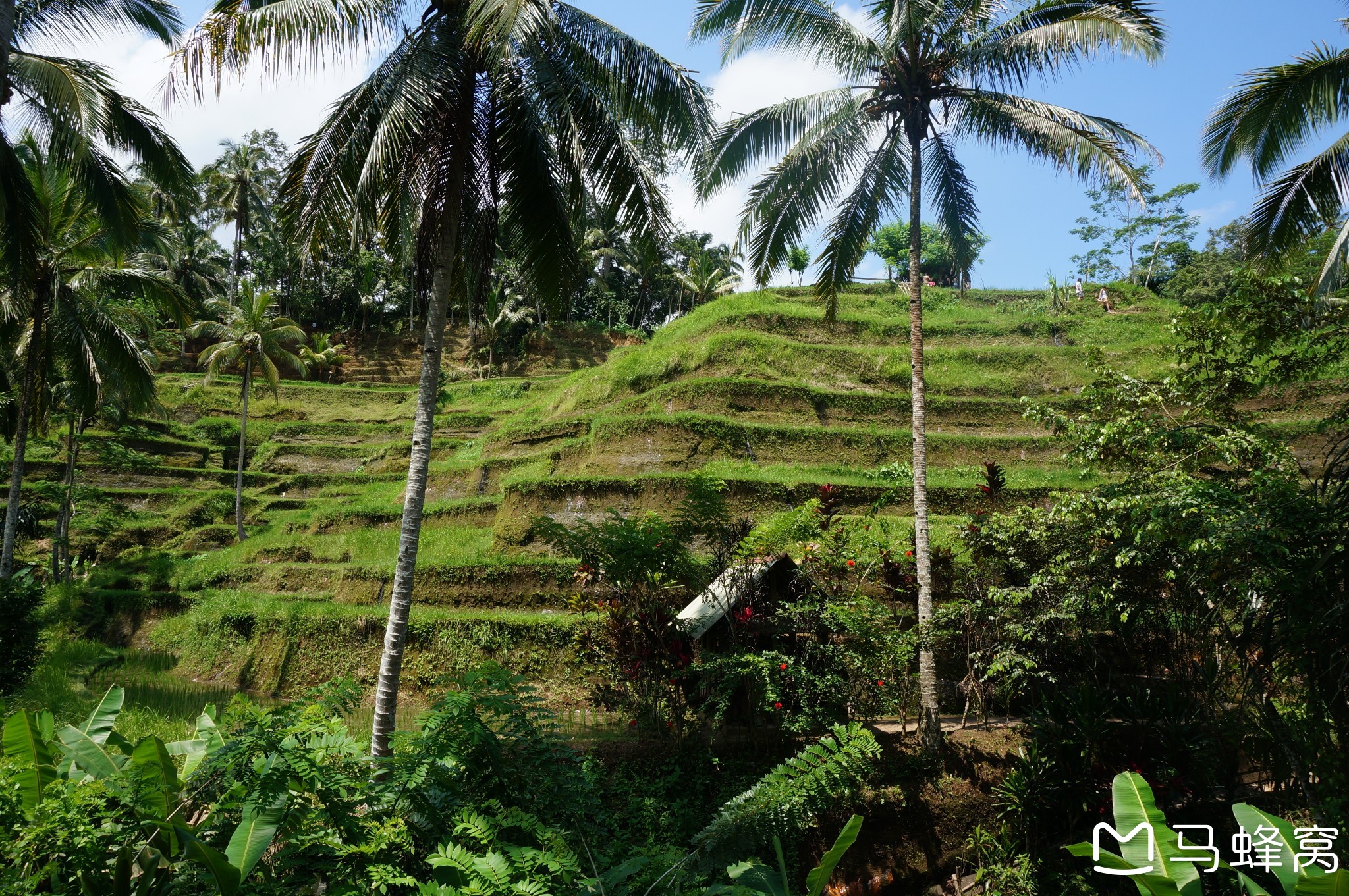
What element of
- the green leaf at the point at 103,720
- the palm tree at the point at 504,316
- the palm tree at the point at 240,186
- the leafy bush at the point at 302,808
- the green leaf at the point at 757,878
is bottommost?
the green leaf at the point at 757,878

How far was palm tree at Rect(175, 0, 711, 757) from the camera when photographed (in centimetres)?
691

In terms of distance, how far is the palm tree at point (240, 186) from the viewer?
38000 millimetres

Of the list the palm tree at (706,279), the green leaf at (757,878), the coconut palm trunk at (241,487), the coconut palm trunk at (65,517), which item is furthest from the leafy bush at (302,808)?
the palm tree at (706,279)

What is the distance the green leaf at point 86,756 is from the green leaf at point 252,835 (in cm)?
92

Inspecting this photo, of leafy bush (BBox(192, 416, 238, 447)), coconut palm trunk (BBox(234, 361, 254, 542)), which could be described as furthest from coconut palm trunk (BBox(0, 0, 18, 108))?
leafy bush (BBox(192, 416, 238, 447))

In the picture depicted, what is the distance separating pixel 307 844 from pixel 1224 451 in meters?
9.26

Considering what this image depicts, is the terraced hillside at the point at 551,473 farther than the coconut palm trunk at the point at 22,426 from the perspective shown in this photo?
Yes

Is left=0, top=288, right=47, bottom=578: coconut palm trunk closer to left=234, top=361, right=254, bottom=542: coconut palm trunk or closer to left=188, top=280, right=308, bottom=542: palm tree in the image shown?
left=234, top=361, right=254, bottom=542: coconut palm trunk

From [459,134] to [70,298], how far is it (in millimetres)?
11541

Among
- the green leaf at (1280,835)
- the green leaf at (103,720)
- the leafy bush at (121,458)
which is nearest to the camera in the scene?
the green leaf at (1280,835)

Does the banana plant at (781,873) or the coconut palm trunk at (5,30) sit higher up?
the coconut palm trunk at (5,30)

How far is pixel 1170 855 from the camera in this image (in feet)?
10.6

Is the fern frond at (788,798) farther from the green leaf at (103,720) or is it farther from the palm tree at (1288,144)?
the palm tree at (1288,144)

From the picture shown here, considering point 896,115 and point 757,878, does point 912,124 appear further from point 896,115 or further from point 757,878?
point 757,878
